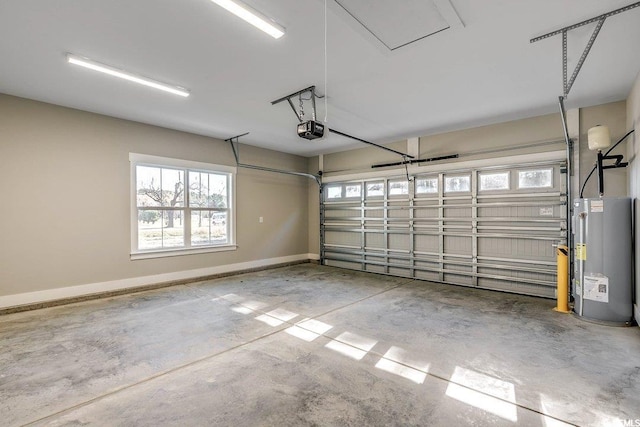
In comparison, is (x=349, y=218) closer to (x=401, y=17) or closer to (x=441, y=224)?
(x=441, y=224)

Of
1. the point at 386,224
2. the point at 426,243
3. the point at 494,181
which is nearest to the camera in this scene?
the point at 494,181

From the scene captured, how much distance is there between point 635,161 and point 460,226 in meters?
2.59

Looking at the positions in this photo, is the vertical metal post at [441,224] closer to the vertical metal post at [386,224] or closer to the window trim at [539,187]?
the vertical metal post at [386,224]

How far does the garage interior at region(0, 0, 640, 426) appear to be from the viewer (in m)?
2.36

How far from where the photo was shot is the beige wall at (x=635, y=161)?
3.50 m

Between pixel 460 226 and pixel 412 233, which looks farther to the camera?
pixel 412 233

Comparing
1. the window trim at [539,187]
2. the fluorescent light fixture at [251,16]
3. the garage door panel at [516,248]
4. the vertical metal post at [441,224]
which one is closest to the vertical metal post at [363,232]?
the vertical metal post at [441,224]

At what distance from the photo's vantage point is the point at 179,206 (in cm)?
596

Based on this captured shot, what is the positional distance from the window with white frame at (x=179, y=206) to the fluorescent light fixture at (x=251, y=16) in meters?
4.03

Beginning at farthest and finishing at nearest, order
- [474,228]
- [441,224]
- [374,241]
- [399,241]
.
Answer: [374,241] → [399,241] → [441,224] → [474,228]

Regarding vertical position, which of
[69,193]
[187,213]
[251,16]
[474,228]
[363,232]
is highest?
[251,16]

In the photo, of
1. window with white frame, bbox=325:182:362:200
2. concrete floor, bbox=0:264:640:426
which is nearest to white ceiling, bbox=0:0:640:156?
window with white frame, bbox=325:182:362:200

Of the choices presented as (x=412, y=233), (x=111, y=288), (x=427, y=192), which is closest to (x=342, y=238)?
(x=412, y=233)

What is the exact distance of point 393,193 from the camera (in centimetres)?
681
